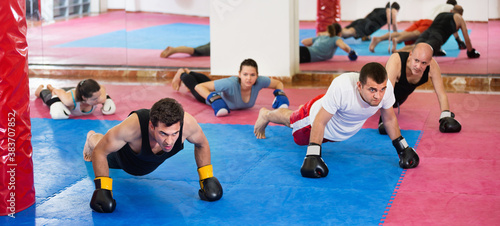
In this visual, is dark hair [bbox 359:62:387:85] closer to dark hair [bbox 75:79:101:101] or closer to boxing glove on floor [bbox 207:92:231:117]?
boxing glove on floor [bbox 207:92:231:117]

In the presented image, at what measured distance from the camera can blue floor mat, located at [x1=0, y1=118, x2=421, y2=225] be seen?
156 inches

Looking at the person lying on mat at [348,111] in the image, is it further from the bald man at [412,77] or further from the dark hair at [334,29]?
the dark hair at [334,29]

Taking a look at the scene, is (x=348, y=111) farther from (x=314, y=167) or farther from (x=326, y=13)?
(x=326, y=13)

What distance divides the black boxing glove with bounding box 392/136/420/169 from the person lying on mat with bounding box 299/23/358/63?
4754 millimetres

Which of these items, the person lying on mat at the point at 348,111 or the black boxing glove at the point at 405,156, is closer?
the person lying on mat at the point at 348,111

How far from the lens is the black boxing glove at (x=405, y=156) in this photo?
4.91 m

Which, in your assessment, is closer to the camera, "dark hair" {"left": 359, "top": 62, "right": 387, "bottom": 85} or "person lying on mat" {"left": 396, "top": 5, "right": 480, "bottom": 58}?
"dark hair" {"left": 359, "top": 62, "right": 387, "bottom": 85}

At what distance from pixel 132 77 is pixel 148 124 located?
6405 millimetres

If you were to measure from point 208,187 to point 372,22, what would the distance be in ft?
19.5

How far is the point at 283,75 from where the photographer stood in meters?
9.25

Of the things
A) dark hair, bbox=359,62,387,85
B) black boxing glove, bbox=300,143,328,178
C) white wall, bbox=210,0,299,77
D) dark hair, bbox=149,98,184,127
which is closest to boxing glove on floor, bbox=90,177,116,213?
dark hair, bbox=149,98,184,127

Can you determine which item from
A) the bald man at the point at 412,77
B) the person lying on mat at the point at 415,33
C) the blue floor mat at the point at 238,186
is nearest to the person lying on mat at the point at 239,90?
the blue floor mat at the point at 238,186

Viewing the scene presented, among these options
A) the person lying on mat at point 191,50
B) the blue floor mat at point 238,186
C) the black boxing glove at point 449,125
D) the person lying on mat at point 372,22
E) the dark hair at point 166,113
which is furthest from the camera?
the person lying on mat at point 191,50

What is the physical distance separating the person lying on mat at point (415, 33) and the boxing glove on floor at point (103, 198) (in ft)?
20.9
